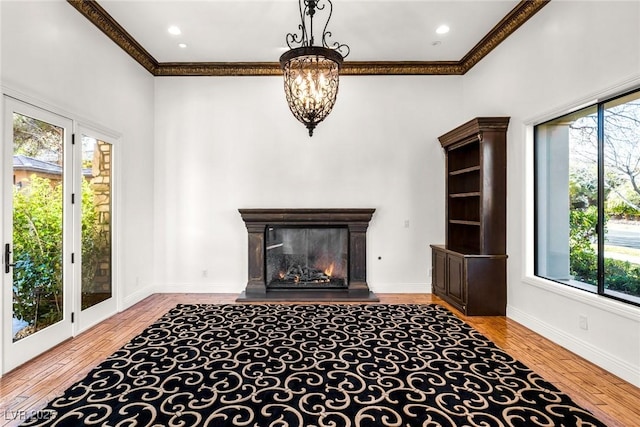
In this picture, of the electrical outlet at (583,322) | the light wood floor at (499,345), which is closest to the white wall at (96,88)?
the light wood floor at (499,345)

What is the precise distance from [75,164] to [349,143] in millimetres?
3565

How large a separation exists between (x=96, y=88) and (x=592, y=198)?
5.37 m

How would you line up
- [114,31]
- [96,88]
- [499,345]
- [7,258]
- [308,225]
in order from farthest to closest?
1. [308,225]
2. [114,31]
3. [96,88]
4. [499,345]
5. [7,258]

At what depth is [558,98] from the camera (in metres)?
3.27

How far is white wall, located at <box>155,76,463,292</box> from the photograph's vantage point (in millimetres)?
5152

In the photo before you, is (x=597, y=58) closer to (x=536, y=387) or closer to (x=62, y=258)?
(x=536, y=387)

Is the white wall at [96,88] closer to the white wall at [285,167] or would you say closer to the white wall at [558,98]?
the white wall at [285,167]

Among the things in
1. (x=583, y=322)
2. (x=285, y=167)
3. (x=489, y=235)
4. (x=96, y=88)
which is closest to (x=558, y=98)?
(x=489, y=235)

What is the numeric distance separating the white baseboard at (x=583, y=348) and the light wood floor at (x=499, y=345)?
5 centimetres

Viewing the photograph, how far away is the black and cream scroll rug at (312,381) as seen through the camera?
2.09 meters

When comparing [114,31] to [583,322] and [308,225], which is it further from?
[583,322]

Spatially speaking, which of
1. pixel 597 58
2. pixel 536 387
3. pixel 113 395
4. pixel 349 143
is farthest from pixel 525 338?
pixel 113 395

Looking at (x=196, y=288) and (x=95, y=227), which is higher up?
(x=95, y=227)

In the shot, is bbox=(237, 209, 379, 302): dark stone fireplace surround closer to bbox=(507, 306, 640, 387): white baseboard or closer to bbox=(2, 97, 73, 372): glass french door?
bbox=(507, 306, 640, 387): white baseboard
